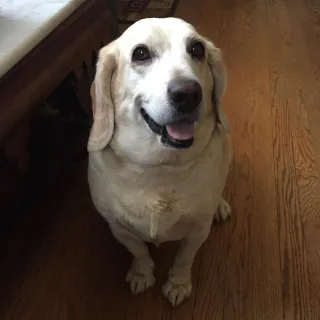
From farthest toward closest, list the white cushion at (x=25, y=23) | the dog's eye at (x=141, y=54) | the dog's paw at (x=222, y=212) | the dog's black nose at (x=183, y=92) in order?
the dog's paw at (x=222, y=212) < the white cushion at (x=25, y=23) < the dog's eye at (x=141, y=54) < the dog's black nose at (x=183, y=92)

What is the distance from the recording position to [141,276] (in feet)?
4.16

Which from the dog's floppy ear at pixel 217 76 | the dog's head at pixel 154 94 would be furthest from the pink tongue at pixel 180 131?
the dog's floppy ear at pixel 217 76

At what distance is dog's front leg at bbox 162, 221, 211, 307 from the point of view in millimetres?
1184

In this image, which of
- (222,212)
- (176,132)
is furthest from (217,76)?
(222,212)

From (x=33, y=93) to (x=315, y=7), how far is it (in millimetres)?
1990

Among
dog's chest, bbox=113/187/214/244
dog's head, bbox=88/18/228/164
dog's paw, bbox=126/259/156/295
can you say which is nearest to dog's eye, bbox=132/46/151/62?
dog's head, bbox=88/18/228/164

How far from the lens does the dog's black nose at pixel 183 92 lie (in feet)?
2.91

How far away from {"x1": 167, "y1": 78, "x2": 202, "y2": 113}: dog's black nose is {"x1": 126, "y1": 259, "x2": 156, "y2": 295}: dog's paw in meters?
0.51

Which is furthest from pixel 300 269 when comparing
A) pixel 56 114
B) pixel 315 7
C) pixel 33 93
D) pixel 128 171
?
pixel 315 7

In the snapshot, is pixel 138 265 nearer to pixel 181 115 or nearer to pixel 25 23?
pixel 181 115

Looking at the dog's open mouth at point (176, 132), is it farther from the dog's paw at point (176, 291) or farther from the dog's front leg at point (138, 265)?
the dog's paw at point (176, 291)

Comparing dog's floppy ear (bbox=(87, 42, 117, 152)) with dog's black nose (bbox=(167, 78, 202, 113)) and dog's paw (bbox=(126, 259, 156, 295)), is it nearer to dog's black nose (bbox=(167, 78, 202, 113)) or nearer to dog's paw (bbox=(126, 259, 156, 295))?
dog's black nose (bbox=(167, 78, 202, 113))

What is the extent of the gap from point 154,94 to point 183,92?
64 mm

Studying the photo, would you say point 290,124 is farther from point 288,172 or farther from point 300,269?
point 300,269
